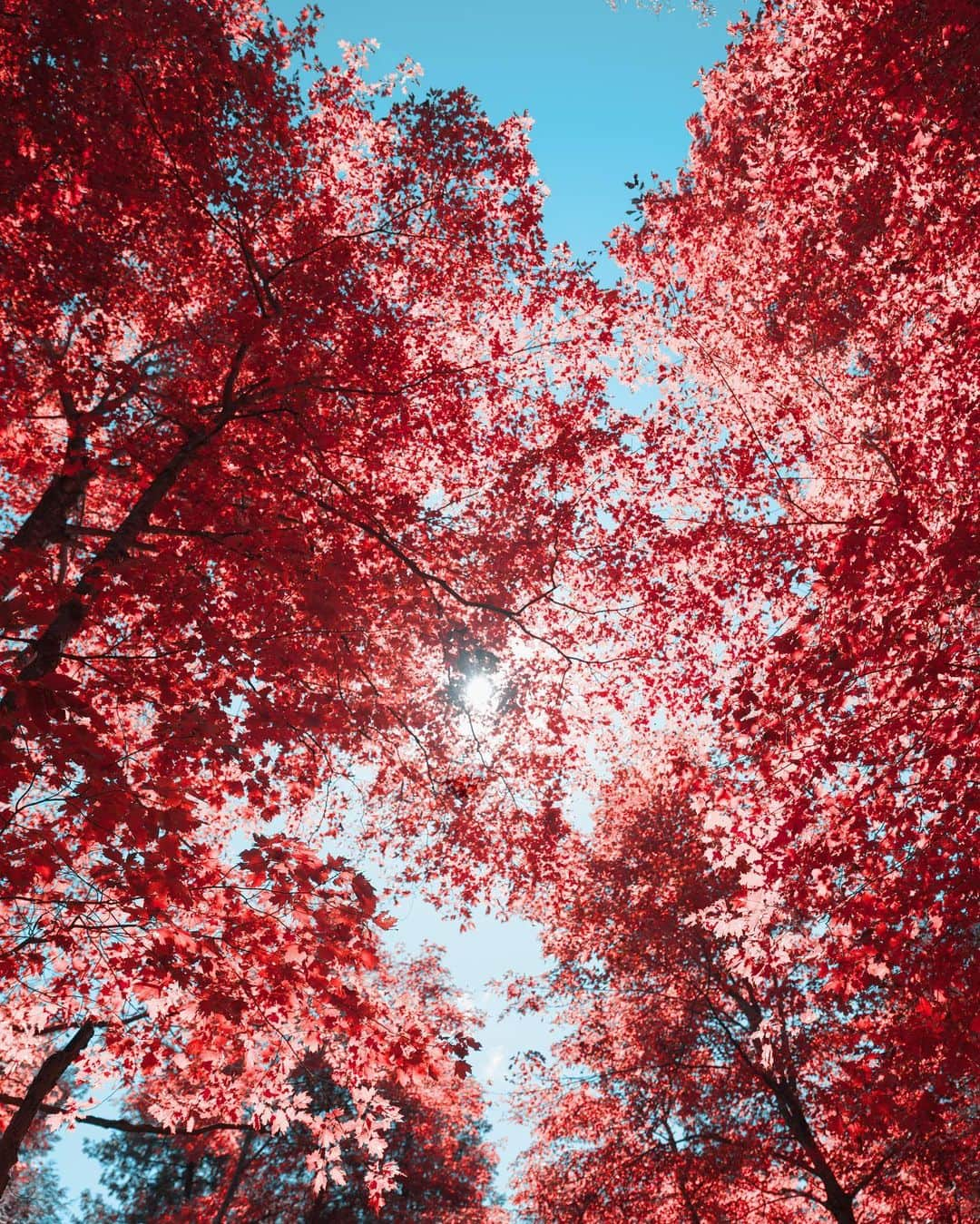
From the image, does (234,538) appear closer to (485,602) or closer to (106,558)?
(106,558)

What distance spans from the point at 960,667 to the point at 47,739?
637 centimetres

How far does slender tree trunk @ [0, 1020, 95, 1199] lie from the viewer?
7422 millimetres

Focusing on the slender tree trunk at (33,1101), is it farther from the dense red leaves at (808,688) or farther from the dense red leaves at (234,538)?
the dense red leaves at (808,688)

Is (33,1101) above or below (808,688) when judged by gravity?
below

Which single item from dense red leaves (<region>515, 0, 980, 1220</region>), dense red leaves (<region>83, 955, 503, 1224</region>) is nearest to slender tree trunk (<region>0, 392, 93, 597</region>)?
dense red leaves (<region>515, 0, 980, 1220</region>)

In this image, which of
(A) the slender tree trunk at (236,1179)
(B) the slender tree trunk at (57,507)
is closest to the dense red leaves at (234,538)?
(B) the slender tree trunk at (57,507)

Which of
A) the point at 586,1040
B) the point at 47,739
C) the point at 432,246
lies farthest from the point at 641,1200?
the point at 432,246

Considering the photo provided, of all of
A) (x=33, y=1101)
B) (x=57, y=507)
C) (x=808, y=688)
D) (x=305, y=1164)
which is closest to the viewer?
(x=808, y=688)

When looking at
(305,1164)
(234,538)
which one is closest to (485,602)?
(234,538)

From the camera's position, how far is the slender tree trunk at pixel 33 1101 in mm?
7422

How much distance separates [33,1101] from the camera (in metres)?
7.96

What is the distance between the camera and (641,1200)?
11398 mm

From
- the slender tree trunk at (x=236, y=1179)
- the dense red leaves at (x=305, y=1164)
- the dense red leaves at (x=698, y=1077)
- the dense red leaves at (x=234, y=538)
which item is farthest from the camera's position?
the dense red leaves at (x=305, y=1164)

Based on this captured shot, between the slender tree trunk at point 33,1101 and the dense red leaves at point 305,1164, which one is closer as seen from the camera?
the slender tree trunk at point 33,1101
